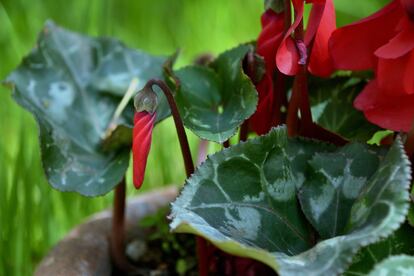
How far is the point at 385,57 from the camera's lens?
0.77 meters

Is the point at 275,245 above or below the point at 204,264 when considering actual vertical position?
above

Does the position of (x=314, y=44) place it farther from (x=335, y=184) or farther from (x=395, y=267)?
(x=395, y=267)

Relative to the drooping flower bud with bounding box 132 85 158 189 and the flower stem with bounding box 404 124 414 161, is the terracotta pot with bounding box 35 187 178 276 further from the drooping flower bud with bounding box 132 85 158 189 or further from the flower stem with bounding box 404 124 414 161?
the flower stem with bounding box 404 124 414 161

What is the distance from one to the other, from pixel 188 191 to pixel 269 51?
25 cm

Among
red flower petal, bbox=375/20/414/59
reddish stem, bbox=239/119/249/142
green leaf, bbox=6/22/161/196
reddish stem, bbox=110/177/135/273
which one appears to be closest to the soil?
reddish stem, bbox=110/177/135/273

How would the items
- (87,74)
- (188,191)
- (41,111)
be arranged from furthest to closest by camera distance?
(87,74) < (41,111) < (188,191)

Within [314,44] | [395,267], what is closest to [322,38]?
[314,44]

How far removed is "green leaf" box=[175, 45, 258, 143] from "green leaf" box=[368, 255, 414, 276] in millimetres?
254

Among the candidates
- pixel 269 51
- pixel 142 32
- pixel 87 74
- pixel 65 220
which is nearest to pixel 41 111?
A: pixel 87 74

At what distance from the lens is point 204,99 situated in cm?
96

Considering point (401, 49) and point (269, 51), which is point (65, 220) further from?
point (401, 49)

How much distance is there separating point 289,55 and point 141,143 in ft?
0.59

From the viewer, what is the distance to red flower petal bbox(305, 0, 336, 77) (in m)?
0.82

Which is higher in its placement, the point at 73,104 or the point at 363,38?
the point at 363,38
